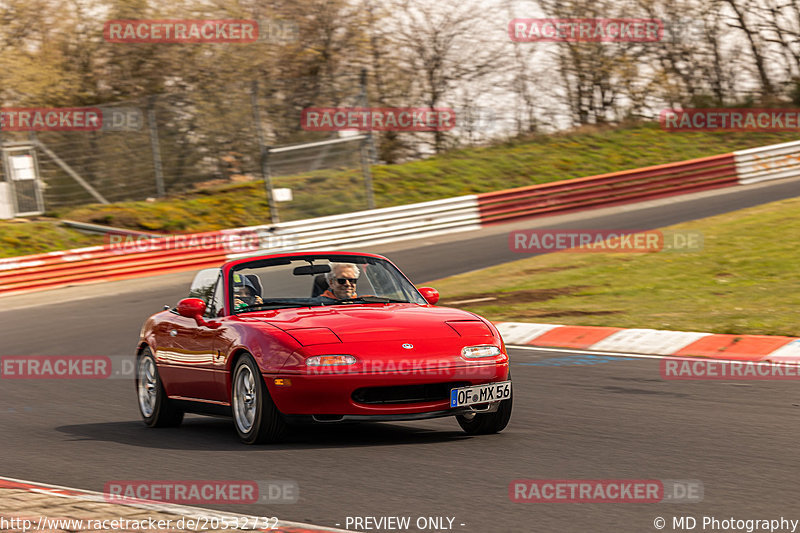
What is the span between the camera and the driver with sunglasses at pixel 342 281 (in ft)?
26.3

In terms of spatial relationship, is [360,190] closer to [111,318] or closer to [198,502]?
[111,318]

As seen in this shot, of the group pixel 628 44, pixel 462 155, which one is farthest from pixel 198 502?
pixel 628 44

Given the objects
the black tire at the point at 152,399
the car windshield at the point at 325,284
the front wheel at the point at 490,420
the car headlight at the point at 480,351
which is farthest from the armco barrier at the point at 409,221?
the car headlight at the point at 480,351

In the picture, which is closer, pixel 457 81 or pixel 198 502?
pixel 198 502

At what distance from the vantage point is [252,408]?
7.15 metres

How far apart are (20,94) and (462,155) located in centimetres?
1271

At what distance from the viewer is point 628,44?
34094 mm

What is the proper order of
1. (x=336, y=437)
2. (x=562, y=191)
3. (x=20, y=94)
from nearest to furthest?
(x=336, y=437) → (x=562, y=191) → (x=20, y=94)

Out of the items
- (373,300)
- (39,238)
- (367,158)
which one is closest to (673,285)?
(373,300)

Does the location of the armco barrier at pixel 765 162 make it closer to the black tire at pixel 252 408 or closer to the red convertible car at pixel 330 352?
→ the red convertible car at pixel 330 352

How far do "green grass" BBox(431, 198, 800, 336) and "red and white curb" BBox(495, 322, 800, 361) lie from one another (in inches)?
Result: 15.8

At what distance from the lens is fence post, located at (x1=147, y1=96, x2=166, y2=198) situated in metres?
26.9

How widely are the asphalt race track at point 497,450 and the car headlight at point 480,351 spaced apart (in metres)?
0.56

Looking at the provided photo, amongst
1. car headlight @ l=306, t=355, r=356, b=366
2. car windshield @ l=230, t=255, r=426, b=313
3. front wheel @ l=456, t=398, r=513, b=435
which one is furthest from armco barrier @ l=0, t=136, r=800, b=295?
car headlight @ l=306, t=355, r=356, b=366
